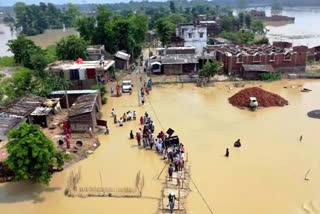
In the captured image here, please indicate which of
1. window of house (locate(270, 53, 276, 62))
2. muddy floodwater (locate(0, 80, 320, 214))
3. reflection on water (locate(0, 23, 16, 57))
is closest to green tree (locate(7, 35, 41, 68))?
reflection on water (locate(0, 23, 16, 57))

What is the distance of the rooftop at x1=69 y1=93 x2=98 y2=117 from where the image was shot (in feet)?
62.1

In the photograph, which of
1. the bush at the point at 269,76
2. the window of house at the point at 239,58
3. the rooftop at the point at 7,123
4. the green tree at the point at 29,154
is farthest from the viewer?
the window of house at the point at 239,58

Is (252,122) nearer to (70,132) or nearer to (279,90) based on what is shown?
(279,90)

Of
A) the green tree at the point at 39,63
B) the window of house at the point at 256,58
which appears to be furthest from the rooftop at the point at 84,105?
the window of house at the point at 256,58

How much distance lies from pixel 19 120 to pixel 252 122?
1612 cm

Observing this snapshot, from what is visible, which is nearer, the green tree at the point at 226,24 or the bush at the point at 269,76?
the bush at the point at 269,76

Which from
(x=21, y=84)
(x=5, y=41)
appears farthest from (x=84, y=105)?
(x=5, y=41)

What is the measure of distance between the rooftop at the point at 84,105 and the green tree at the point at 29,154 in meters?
5.92

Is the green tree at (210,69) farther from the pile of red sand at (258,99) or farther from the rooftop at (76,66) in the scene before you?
the rooftop at (76,66)

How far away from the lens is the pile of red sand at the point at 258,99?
938 inches

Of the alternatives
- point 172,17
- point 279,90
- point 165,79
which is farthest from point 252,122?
point 172,17

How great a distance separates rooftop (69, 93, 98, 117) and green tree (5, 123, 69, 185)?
592 centimetres

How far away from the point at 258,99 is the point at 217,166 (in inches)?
435

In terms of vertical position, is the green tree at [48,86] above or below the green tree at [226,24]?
below
